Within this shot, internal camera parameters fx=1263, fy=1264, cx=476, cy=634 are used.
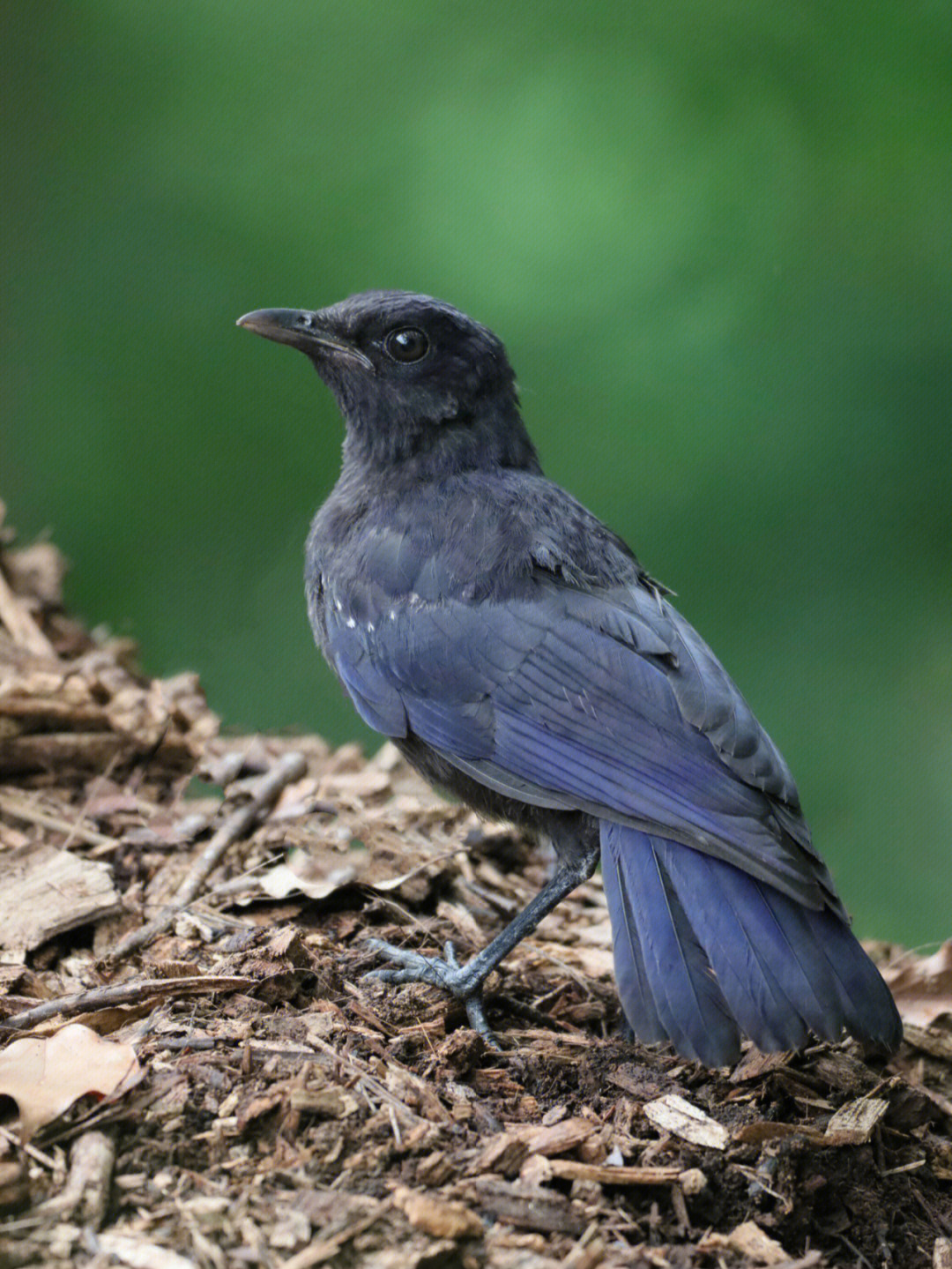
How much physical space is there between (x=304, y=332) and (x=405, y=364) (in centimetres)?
35

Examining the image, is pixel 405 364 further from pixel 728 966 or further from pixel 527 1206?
pixel 527 1206

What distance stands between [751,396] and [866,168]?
103 cm

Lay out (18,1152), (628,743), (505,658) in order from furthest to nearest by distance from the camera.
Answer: (505,658)
(628,743)
(18,1152)

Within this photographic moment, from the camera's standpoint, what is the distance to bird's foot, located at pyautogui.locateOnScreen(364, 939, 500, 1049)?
125 inches

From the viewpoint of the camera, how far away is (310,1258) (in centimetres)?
198

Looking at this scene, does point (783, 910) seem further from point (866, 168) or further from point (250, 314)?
point (866, 168)

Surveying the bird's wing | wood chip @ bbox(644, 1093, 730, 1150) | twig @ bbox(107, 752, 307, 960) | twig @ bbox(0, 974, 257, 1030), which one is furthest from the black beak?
wood chip @ bbox(644, 1093, 730, 1150)

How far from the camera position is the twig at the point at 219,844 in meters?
3.32

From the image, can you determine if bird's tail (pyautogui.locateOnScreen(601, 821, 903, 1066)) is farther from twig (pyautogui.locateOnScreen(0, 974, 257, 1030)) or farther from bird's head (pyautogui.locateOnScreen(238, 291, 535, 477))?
bird's head (pyautogui.locateOnScreen(238, 291, 535, 477))

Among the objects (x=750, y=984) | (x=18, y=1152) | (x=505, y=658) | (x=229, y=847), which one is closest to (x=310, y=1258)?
(x=18, y=1152)

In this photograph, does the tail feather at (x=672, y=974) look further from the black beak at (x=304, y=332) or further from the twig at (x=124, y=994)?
the black beak at (x=304, y=332)

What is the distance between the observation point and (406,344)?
13.1ft

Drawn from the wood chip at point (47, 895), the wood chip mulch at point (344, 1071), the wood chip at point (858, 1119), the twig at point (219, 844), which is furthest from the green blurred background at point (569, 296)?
the wood chip at point (858, 1119)

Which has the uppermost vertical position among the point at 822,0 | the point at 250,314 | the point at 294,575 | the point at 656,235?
the point at 822,0
